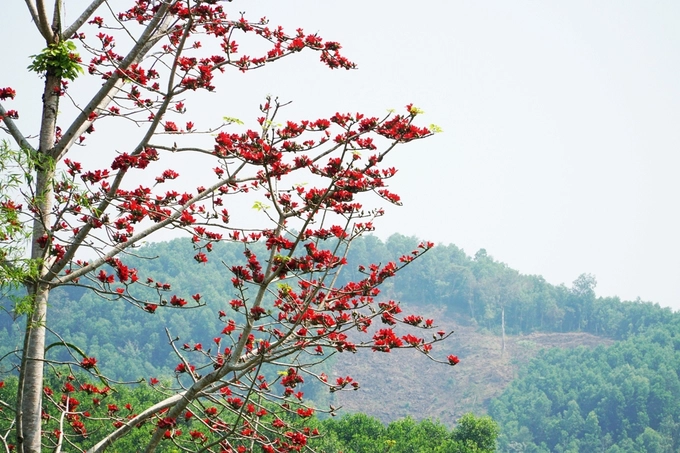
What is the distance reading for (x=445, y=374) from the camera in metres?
80.2

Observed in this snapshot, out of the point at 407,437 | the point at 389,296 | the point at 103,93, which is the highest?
the point at 389,296

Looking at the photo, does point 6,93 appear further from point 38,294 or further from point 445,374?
point 445,374

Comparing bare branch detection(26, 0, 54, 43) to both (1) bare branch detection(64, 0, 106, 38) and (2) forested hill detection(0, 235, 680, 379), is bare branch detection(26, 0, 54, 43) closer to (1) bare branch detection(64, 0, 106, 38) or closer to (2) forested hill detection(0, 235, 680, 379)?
(1) bare branch detection(64, 0, 106, 38)

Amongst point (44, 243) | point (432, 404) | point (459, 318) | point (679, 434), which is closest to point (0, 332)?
point (432, 404)

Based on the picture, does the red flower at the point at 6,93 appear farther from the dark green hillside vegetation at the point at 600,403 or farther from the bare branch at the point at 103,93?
the dark green hillside vegetation at the point at 600,403

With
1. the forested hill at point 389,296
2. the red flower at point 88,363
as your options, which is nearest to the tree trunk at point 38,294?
the red flower at point 88,363

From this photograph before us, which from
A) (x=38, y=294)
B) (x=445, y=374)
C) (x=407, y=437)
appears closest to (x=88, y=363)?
(x=38, y=294)

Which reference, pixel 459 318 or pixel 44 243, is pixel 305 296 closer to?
pixel 44 243

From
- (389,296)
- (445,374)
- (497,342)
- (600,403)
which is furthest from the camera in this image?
(389,296)

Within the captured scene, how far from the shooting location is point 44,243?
16.6 ft

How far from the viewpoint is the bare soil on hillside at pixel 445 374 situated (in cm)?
7327

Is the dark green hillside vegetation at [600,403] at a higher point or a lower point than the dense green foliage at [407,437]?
higher

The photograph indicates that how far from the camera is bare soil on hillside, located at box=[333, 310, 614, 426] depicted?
73269 mm

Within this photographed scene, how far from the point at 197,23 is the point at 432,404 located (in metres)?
72.4
